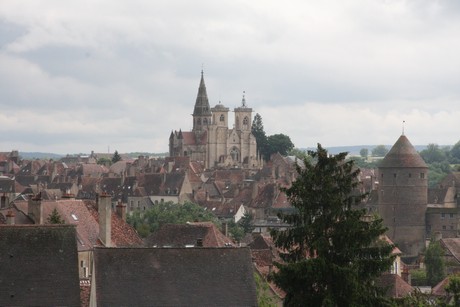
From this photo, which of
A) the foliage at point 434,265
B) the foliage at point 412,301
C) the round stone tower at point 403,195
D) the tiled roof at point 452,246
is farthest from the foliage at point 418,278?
the foliage at point 412,301

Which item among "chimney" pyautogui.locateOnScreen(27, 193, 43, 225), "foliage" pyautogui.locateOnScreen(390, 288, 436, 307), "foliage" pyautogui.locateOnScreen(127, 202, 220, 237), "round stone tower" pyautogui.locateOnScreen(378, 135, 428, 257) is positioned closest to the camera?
"foliage" pyautogui.locateOnScreen(390, 288, 436, 307)

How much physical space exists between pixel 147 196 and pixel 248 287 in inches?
4874

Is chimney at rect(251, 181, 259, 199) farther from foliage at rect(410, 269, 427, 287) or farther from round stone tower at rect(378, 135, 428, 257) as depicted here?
foliage at rect(410, 269, 427, 287)

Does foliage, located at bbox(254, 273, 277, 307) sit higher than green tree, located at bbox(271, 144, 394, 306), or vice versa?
green tree, located at bbox(271, 144, 394, 306)

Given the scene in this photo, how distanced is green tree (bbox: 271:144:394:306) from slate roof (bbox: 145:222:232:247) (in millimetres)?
25871

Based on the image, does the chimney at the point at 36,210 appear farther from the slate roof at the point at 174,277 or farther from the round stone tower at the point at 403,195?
the round stone tower at the point at 403,195

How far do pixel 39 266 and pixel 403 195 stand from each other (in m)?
85.0

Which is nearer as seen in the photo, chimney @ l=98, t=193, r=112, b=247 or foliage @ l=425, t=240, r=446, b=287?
chimney @ l=98, t=193, r=112, b=247

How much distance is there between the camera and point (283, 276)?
35812mm

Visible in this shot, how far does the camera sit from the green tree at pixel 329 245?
35531mm

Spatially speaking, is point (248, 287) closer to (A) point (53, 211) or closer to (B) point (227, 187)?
(A) point (53, 211)

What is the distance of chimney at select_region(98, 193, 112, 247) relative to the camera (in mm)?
55125

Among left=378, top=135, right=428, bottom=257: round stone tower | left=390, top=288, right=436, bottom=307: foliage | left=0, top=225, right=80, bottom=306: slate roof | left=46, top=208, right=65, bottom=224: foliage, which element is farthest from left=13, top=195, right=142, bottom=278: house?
left=378, top=135, right=428, bottom=257: round stone tower

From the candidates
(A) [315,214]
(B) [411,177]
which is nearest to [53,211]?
(A) [315,214]
